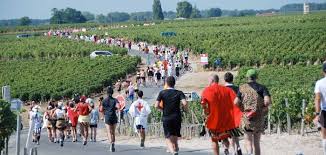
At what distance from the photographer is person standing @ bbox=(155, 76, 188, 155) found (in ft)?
45.4

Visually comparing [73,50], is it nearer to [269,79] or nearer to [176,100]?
[269,79]

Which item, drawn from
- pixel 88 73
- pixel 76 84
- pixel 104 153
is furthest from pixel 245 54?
pixel 104 153

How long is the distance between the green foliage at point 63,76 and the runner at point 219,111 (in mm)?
34997

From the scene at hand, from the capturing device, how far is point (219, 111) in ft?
42.0

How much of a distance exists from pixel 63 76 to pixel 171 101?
4926cm

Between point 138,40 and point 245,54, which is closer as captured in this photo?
point 245,54

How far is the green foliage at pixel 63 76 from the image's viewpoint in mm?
49041

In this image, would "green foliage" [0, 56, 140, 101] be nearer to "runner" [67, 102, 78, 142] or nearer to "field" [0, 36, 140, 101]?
"field" [0, 36, 140, 101]

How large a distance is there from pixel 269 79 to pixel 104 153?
28.7 m

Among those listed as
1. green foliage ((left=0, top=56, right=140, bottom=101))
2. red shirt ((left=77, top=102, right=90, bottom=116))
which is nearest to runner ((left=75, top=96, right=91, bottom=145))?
red shirt ((left=77, top=102, right=90, bottom=116))

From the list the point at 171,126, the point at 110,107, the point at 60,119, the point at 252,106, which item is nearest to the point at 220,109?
the point at 252,106

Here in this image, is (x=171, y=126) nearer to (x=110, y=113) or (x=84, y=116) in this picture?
(x=110, y=113)

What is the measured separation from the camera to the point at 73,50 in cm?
9519

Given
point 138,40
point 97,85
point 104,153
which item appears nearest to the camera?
point 104,153
